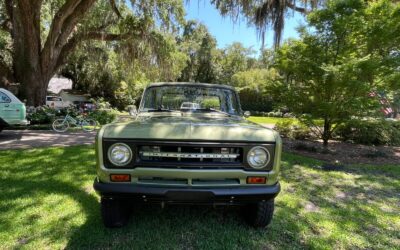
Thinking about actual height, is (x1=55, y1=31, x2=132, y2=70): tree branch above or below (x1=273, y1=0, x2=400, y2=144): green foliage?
above

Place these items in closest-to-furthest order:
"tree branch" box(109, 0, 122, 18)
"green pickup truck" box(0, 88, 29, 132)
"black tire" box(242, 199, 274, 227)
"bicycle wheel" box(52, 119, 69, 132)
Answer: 1. "black tire" box(242, 199, 274, 227)
2. "green pickup truck" box(0, 88, 29, 132)
3. "bicycle wheel" box(52, 119, 69, 132)
4. "tree branch" box(109, 0, 122, 18)

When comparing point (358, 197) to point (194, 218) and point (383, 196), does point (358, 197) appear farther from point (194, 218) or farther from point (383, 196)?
point (194, 218)

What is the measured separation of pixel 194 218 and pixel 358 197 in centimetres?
294

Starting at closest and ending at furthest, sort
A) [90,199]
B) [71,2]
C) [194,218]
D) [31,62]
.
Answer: [194,218] < [90,199] < [71,2] < [31,62]

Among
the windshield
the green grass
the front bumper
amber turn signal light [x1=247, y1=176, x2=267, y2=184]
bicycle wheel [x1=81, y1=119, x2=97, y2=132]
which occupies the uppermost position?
the windshield

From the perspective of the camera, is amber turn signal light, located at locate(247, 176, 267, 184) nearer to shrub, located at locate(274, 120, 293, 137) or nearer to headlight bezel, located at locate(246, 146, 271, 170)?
headlight bezel, located at locate(246, 146, 271, 170)

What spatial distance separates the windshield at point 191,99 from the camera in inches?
174

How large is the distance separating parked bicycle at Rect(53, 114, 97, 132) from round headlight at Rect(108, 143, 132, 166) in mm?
9625

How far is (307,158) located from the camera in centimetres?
783

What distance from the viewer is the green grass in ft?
10.4

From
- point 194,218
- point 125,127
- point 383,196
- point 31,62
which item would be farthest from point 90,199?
point 31,62

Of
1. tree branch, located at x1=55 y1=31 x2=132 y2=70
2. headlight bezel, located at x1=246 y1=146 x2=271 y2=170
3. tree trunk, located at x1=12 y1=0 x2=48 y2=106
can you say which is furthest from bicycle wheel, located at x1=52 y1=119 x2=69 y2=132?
headlight bezel, located at x1=246 y1=146 x2=271 y2=170

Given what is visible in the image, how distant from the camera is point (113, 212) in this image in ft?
10.5

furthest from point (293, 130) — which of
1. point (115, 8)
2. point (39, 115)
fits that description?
point (115, 8)
